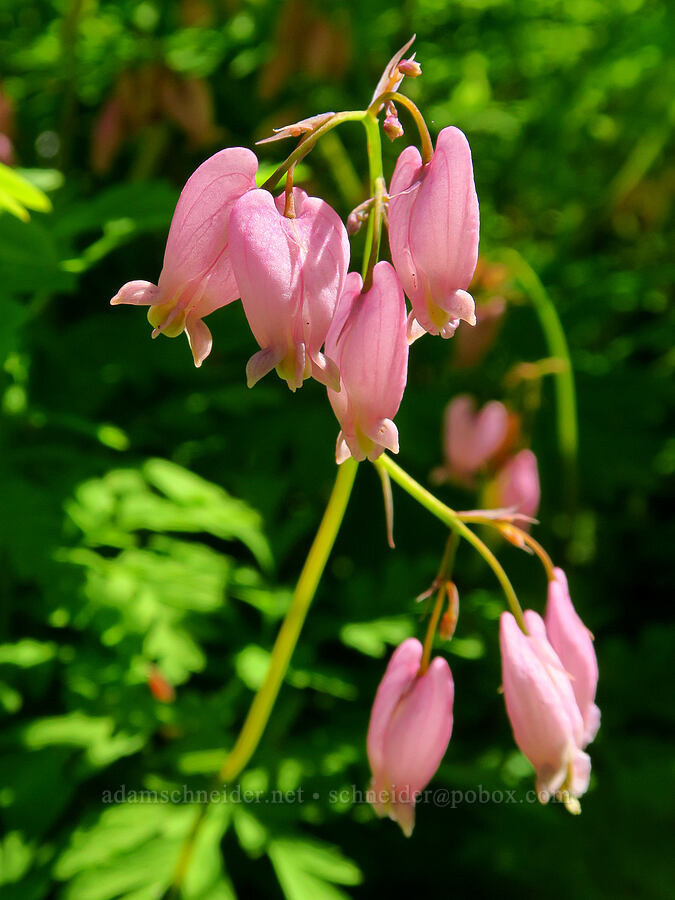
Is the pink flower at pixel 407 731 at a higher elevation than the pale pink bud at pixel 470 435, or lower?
higher

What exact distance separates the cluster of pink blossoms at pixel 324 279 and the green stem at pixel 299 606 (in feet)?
0.49

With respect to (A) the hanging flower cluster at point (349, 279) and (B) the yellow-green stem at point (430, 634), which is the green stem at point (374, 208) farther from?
(B) the yellow-green stem at point (430, 634)

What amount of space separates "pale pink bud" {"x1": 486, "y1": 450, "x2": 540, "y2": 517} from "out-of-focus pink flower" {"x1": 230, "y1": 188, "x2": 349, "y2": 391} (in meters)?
0.83

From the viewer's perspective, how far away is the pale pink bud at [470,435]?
4.42ft

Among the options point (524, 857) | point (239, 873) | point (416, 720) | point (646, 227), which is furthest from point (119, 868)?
point (646, 227)

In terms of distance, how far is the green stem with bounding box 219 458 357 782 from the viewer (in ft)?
2.56

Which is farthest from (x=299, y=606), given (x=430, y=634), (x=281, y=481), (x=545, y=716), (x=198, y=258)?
(x=281, y=481)

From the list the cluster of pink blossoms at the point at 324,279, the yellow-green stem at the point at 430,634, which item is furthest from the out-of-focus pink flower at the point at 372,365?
the yellow-green stem at the point at 430,634

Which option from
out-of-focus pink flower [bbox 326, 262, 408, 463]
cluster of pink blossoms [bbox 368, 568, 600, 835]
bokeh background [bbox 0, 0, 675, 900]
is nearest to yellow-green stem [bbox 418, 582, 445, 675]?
cluster of pink blossoms [bbox 368, 568, 600, 835]

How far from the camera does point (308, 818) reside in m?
1.10

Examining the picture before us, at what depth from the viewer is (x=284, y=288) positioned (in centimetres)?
56

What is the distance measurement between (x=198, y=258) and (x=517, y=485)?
34.0 inches

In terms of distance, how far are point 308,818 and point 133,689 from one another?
28 centimetres

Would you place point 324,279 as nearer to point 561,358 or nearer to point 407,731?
point 407,731
